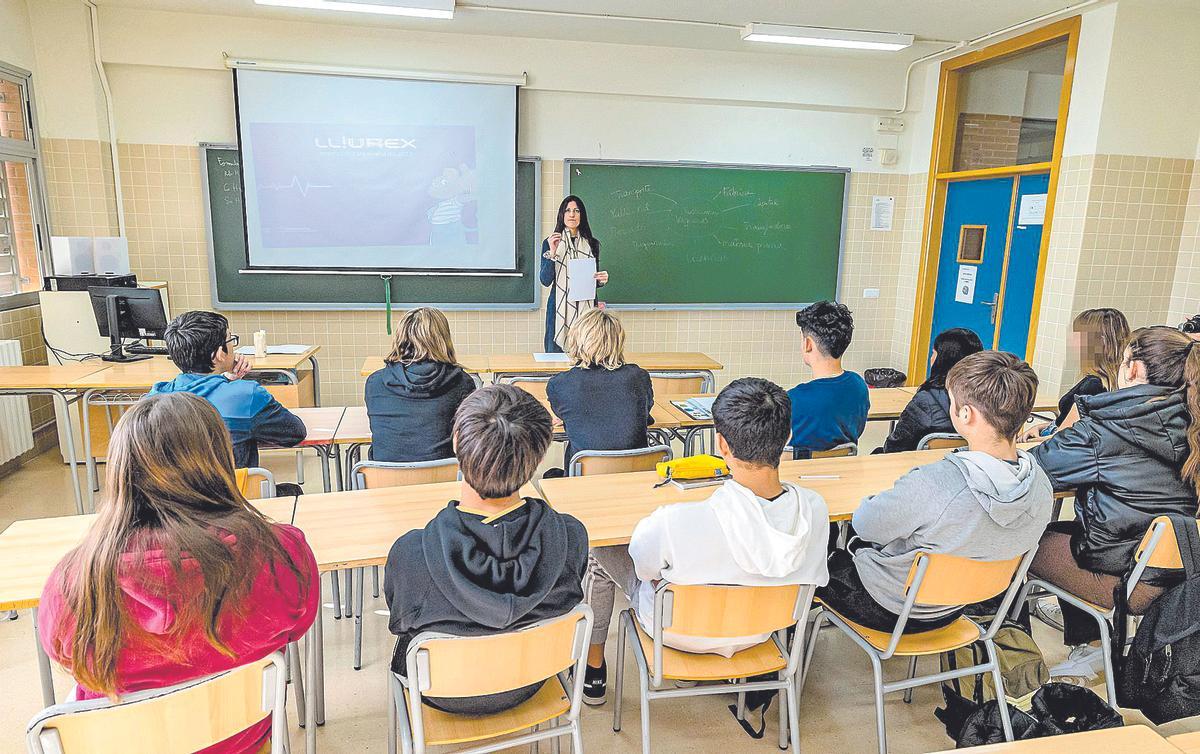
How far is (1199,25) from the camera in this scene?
15.2ft

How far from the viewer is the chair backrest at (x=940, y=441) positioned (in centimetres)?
304

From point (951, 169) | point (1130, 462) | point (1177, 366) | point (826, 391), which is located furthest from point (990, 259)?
point (1130, 462)

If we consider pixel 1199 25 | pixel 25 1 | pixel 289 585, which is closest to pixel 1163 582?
pixel 289 585

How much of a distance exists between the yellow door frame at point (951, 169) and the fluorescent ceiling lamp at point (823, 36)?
906mm

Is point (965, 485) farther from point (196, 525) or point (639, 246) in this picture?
point (639, 246)

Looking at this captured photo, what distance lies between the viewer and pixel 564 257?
5.12 m

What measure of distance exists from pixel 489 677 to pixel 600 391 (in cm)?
147

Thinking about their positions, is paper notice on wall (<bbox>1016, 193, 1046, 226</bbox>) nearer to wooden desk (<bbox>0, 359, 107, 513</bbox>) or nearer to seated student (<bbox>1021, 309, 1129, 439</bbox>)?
seated student (<bbox>1021, 309, 1129, 439</bbox>)

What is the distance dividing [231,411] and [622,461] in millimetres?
1445

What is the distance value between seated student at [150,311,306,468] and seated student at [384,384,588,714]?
4.34ft

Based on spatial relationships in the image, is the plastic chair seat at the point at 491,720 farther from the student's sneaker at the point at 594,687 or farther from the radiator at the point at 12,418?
the radiator at the point at 12,418

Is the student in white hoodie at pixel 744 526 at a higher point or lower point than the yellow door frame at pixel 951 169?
lower

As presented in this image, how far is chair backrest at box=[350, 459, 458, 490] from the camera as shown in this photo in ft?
8.27

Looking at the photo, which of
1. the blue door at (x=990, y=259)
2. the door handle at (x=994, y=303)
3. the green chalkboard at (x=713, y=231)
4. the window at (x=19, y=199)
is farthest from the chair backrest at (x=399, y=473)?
the door handle at (x=994, y=303)
